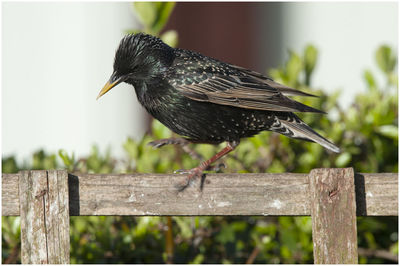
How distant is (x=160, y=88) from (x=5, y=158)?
1262mm

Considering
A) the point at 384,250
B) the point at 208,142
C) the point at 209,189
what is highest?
the point at 208,142

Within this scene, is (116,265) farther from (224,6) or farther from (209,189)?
(224,6)

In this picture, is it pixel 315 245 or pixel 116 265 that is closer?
pixel 315 245

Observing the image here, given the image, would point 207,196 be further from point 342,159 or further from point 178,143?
point 342,159

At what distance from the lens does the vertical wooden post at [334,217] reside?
110 inches

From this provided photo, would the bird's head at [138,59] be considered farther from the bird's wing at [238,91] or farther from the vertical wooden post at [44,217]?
the vertical wooden post at [44,217]

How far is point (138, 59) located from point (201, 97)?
41 centimetres

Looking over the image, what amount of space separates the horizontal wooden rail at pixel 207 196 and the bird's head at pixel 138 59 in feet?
2.43

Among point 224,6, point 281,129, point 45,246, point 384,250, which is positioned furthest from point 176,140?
point 224,6

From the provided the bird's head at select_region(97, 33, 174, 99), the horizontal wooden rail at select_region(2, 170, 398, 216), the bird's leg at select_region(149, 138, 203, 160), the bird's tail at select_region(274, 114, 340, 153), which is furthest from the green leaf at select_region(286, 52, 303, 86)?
the horizontal wooden rail at select_region(2, 170, 398, 216)

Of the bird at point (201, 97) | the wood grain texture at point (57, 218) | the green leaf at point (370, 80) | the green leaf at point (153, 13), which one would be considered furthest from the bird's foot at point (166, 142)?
the green leaf at point (370, 80)

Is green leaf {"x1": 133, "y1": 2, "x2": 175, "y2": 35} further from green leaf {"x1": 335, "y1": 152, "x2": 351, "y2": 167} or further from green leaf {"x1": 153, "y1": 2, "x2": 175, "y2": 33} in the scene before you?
green leaf {"x1": 335, "y1": 152, "x2": 351, "y2": 167}

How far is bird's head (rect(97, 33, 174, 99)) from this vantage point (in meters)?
3.46

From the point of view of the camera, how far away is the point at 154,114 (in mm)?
3545
